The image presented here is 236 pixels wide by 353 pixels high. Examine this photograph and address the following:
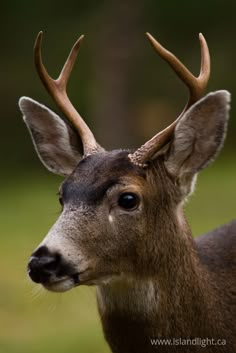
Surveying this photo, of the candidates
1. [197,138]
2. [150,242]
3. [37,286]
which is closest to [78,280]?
[37,286]

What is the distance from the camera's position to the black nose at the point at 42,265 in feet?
19.7

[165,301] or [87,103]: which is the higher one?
[165,301]

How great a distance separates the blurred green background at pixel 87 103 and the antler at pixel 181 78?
2.94 ft

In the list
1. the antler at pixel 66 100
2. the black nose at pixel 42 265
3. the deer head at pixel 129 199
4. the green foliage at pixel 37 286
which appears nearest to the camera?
the black nose at pixel 42 265

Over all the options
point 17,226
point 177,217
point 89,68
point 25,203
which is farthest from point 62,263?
point 89,68

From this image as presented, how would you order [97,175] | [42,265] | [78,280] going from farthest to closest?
[97,175] → [78,280] → [42,265]

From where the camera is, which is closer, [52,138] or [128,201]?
[128,201]

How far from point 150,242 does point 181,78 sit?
85 cm

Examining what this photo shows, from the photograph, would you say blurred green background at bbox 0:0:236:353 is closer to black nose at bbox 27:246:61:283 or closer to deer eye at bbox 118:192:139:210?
black nose at bbox 27:246:61:283

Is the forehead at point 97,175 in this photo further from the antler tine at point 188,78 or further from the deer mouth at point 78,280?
the antler tine at point 188,78

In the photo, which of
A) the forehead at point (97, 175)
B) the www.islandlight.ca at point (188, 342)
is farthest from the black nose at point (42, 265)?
the www.islandlight.ca at point (188, 342)

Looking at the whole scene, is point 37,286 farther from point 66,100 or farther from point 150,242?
point 66,100

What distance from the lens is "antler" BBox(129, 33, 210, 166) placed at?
21.9 feet

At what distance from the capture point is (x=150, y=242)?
653 centimetres
